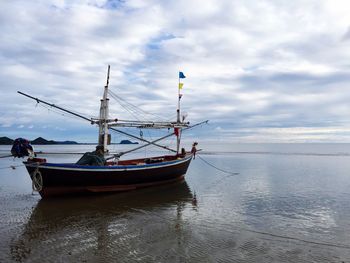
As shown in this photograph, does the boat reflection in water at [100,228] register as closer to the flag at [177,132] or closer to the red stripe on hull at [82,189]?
the red stripe on hull at [82,189]

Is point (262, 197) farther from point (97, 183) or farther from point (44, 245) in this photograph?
point (44, 245)

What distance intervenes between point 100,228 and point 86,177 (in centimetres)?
552

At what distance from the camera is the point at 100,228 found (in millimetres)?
9320

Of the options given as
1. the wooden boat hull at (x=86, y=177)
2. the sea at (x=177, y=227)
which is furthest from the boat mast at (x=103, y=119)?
the sea at (x=177, y=227)

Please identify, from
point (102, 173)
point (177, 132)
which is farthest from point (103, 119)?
point (177, 132)

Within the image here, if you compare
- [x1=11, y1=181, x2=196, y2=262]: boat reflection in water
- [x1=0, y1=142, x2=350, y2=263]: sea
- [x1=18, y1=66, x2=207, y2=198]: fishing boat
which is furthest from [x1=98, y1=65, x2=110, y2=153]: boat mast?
[x1=11, y1=181, x2=196, y2=262]: boat reflection in water

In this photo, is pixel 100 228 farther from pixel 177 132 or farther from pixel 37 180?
pixel 177 132

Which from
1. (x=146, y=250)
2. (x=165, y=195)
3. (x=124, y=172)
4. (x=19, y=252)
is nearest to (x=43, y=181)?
(x=124, y=172)

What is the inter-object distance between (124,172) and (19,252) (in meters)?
Answer: 8.76

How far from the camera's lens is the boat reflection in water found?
7199 mm

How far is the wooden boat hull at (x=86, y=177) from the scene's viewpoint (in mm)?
13570

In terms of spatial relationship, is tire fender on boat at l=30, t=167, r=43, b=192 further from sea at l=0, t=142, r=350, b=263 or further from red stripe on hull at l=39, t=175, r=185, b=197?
sea at l=0, t=142, r=350, b=263

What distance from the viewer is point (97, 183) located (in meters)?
14.9

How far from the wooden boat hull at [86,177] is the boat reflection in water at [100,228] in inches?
22.4
